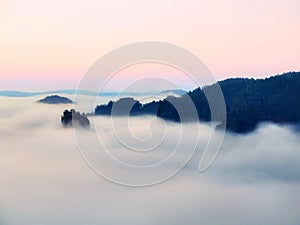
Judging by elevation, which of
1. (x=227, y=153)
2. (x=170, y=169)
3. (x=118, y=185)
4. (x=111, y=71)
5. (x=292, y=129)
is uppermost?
(x=111, y=71)

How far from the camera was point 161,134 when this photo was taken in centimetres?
272

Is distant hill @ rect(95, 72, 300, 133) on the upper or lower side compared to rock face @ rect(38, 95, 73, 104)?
upper

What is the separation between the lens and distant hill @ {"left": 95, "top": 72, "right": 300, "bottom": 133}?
2.70 m

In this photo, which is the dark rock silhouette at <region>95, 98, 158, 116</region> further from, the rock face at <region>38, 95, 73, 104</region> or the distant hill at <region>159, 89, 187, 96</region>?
the rock face at <region>38, 95, 73, 104</region>

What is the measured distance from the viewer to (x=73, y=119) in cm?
270

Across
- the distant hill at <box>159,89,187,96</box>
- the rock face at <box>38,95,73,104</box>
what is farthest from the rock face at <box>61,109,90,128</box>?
the distant hill at <box>159,89,187,96</box>

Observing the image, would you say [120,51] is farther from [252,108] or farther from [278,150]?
[278,150]

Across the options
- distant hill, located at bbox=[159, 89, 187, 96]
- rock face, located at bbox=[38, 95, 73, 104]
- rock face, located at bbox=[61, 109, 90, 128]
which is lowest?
rock face, located at bbox=[61, 109, 90, 128]

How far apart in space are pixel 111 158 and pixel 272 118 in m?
1.31

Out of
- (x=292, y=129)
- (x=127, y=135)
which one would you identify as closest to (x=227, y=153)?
(x=292, y=129)

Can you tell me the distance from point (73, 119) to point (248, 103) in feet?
4.49

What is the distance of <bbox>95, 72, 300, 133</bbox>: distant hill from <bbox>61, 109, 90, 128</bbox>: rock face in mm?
112

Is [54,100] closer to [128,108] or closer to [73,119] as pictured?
[73,119]

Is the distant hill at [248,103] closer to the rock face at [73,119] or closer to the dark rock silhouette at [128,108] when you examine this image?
the dark rock silhouette at [128,108]
